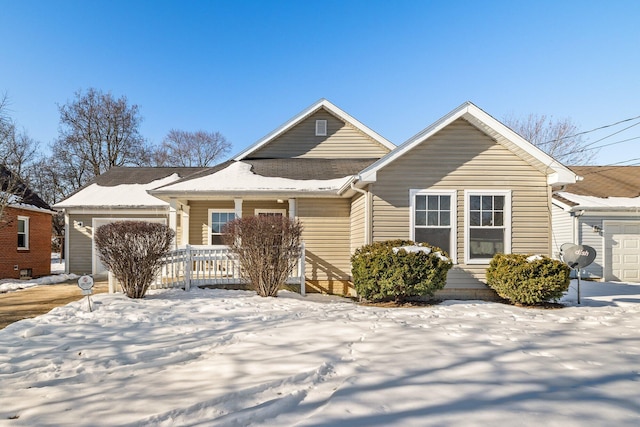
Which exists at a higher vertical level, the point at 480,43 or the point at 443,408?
the point at 480,43

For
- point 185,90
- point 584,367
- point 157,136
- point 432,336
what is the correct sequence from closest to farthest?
point 584,367
point 432,336
point 185,90
point 157,136

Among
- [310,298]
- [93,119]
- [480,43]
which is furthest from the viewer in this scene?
[93,119]

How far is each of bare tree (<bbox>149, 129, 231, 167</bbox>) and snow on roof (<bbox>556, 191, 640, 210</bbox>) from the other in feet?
104

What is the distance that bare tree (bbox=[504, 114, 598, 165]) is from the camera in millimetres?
27000

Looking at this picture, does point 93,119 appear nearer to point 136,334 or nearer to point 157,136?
point 157,136

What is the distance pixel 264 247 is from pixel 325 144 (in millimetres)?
6106

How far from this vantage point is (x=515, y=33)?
13578 millimetres

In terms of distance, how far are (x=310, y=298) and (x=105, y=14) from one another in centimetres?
1200

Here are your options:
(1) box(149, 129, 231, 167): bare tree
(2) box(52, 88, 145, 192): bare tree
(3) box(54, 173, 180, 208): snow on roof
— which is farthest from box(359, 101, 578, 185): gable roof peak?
(1) box(149, 129, 231, 167): bare tree

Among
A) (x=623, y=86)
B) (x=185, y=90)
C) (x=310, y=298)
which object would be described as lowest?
(x=310, y=298)

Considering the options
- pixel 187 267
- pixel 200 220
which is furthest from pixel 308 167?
pixel 187 267

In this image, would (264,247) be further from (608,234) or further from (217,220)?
(608,234)

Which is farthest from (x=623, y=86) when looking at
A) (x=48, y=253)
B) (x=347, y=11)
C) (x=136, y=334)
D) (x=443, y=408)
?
(x=48, y=253)

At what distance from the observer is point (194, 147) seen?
125ft
